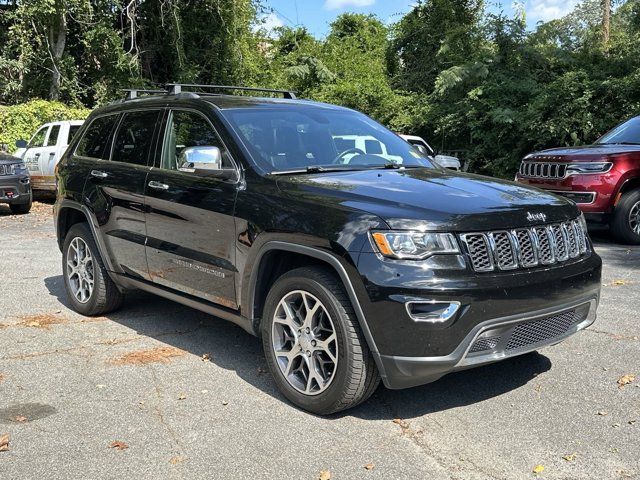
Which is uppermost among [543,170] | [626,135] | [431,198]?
[626,135]

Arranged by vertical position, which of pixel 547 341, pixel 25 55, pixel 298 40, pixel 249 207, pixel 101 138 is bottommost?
pixel 547 341

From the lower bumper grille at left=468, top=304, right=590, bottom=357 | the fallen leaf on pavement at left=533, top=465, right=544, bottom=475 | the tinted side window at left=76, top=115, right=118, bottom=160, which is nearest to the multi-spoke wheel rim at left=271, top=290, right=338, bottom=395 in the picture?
the lower bumper grille at left=468, top=304, right=590, bottom=357

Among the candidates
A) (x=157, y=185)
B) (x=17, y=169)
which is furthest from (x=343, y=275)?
(x=17, y=169)

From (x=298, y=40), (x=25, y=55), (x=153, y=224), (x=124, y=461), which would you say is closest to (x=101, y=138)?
(x=153, y=224)

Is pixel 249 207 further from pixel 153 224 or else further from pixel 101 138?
pixel 101 138

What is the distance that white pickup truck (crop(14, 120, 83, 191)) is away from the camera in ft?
49.4

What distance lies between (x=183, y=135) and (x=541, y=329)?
9.51 ft

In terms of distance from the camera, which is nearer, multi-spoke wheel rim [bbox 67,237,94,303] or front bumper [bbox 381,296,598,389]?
front bumper [bbox 381,296,598,389]

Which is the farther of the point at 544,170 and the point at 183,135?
the point at 544,170

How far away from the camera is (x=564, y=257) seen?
412 centimetres

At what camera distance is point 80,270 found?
20.4 feet

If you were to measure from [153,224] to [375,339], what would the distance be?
226 centimetres

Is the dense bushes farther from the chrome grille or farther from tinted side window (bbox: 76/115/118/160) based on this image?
the chrome grille

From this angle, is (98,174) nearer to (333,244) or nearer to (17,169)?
(333,244)
